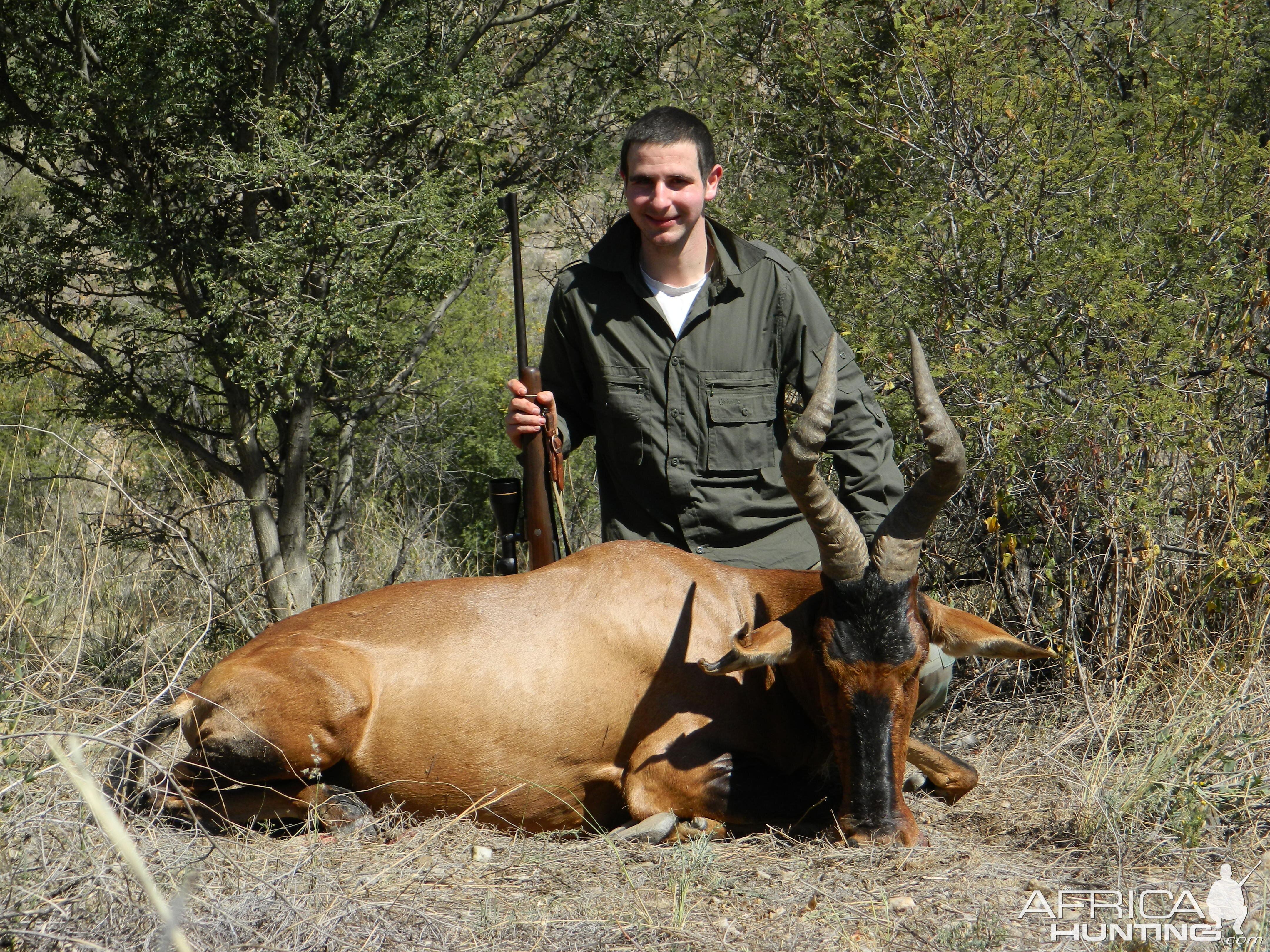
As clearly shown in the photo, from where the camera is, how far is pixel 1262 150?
5043 millimetres

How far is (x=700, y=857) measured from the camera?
3725 mm

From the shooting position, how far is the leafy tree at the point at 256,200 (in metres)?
5.65

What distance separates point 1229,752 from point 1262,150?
2571mm

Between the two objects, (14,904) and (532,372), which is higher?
(532,372)

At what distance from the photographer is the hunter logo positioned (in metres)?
3.31

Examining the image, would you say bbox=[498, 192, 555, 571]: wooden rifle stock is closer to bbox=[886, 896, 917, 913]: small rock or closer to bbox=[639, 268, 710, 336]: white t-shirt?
bbox=[639, 268, 710, 336]: white t-shirt

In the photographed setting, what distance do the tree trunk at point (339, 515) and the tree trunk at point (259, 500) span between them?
0.37m

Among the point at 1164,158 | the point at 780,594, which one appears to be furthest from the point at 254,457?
the point at 1164,158

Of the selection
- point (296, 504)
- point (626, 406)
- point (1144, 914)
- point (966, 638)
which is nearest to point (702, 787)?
point (966, 638)

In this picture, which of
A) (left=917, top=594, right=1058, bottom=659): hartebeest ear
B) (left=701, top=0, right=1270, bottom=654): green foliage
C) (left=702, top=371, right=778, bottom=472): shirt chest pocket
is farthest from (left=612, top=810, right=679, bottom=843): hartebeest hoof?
(left=701, top=0, right=1270, bottom=654): green foliage

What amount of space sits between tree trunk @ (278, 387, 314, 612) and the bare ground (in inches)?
83.0

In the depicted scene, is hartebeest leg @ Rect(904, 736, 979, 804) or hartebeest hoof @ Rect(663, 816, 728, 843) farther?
hartebeest leg @ Rect(904, 736, 979, 804)

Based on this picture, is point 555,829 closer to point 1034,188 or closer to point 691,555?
point 691,555

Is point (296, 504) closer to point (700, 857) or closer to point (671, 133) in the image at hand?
point (671, 133)
